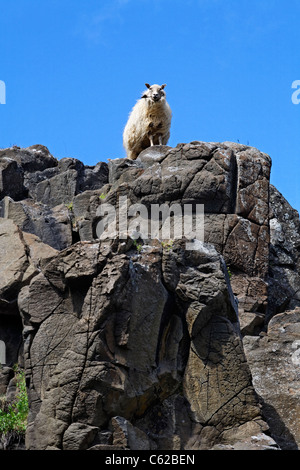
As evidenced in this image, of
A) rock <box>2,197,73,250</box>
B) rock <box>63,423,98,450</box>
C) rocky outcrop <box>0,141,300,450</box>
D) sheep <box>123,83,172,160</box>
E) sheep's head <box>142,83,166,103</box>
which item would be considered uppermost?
sheep's head <box>142,83,166,103</box>

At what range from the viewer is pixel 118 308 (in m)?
14.8

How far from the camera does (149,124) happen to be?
2995 centimetres

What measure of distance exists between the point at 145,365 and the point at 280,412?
412cm

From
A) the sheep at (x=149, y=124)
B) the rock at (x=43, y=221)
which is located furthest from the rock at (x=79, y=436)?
the sheep at (x=149, y=124)

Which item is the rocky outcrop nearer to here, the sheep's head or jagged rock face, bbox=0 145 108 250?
jagged rock face, bbox=0 145 108 250

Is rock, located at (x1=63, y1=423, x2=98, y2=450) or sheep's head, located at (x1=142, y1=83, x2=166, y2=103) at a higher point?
sheep's head, located at (x1=142, y1=83, x2=166, y2=103)

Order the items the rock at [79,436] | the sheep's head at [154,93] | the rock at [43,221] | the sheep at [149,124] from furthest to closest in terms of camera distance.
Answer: the sheep's head at [154,93], the sheep at [149,124], the rock at [43,221], the rock at [79,436]

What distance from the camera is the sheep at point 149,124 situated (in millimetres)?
30016

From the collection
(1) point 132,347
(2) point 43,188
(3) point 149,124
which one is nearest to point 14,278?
(1) point 132,347

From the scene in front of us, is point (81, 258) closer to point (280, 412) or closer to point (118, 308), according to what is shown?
point (118, 308)

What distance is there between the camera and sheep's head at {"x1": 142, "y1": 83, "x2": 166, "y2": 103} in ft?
98.8

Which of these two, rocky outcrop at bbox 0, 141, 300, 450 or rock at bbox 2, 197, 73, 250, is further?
rock at bbox 2, 197, 73, 250

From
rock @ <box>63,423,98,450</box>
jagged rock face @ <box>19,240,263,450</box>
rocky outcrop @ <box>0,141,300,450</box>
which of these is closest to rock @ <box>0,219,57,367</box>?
rocky outcrop @ <box>0,141,300,450</box>

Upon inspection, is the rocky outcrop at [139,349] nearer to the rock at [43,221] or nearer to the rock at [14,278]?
the rock at [14,278]
